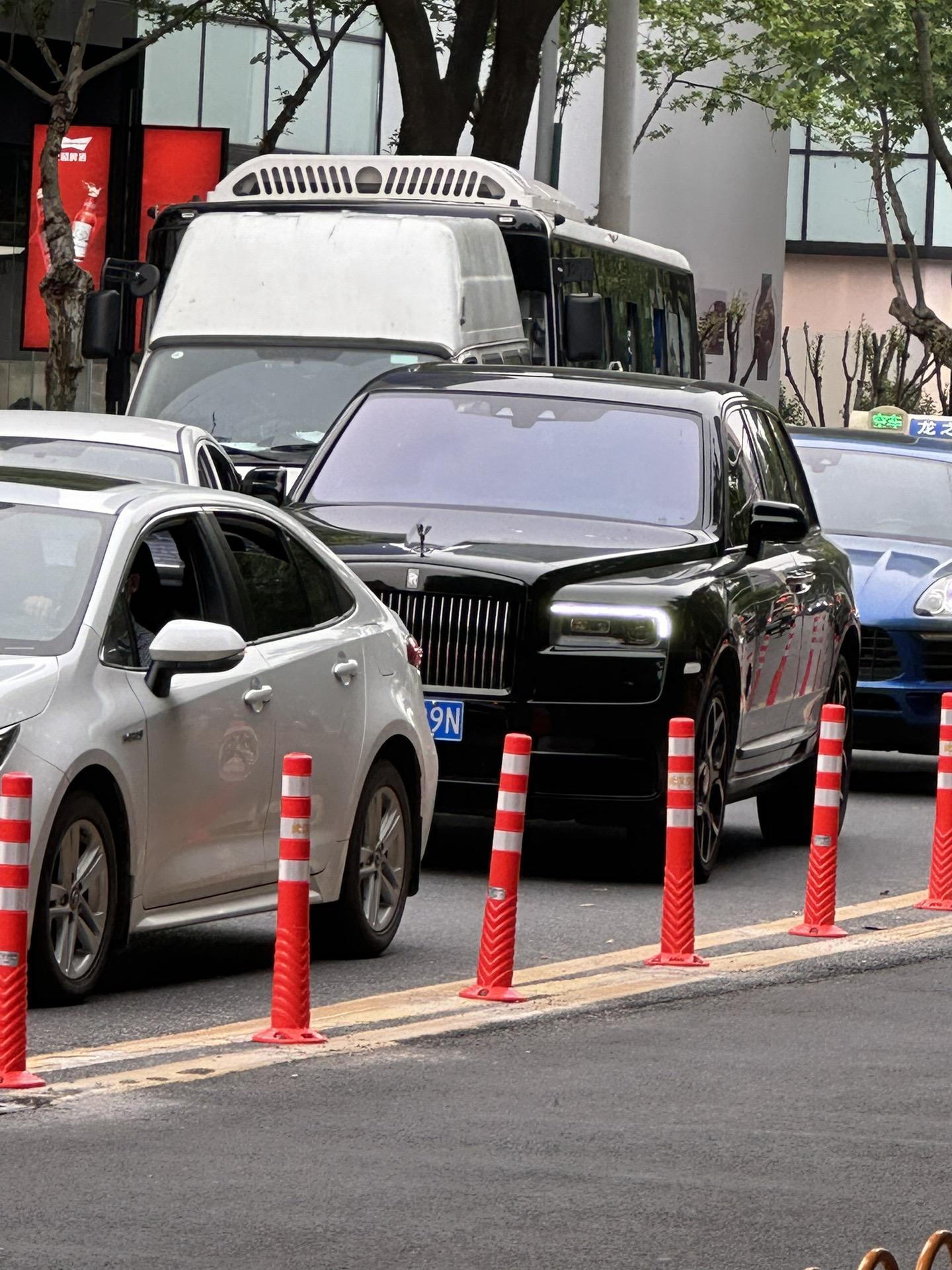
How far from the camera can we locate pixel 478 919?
1054cm

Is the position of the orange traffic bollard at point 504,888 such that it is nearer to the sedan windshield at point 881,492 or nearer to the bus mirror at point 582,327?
the sedan windshield at point 881,492

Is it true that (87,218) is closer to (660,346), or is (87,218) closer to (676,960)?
(660,346)

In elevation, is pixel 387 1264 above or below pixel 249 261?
below

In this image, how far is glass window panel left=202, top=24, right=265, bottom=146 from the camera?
138ft

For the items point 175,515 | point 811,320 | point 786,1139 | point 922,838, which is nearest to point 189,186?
point 922,838

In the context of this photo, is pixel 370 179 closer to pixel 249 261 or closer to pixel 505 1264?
pixel 249 261

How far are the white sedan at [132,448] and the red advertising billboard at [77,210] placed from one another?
22.3m

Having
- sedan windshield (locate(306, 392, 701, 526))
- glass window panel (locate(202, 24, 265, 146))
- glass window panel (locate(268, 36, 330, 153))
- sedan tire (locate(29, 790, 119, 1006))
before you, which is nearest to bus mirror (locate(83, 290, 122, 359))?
sedan windshield (locate(306, 392, 701, 526))

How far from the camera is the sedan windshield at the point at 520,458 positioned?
498 inches

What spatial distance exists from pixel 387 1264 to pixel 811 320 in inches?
2892

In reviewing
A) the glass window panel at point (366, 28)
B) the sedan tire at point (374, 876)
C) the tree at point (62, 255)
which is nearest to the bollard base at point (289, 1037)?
the sedan tire at point (374, 876)

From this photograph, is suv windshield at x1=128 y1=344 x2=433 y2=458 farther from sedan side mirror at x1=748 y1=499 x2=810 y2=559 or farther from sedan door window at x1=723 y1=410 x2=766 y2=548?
sedan side mirror at x1=748 y1=499 x2=810 y2=559

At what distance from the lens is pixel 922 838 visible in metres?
14.0

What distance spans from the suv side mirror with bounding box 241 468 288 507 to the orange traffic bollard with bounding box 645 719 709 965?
18.1ft
